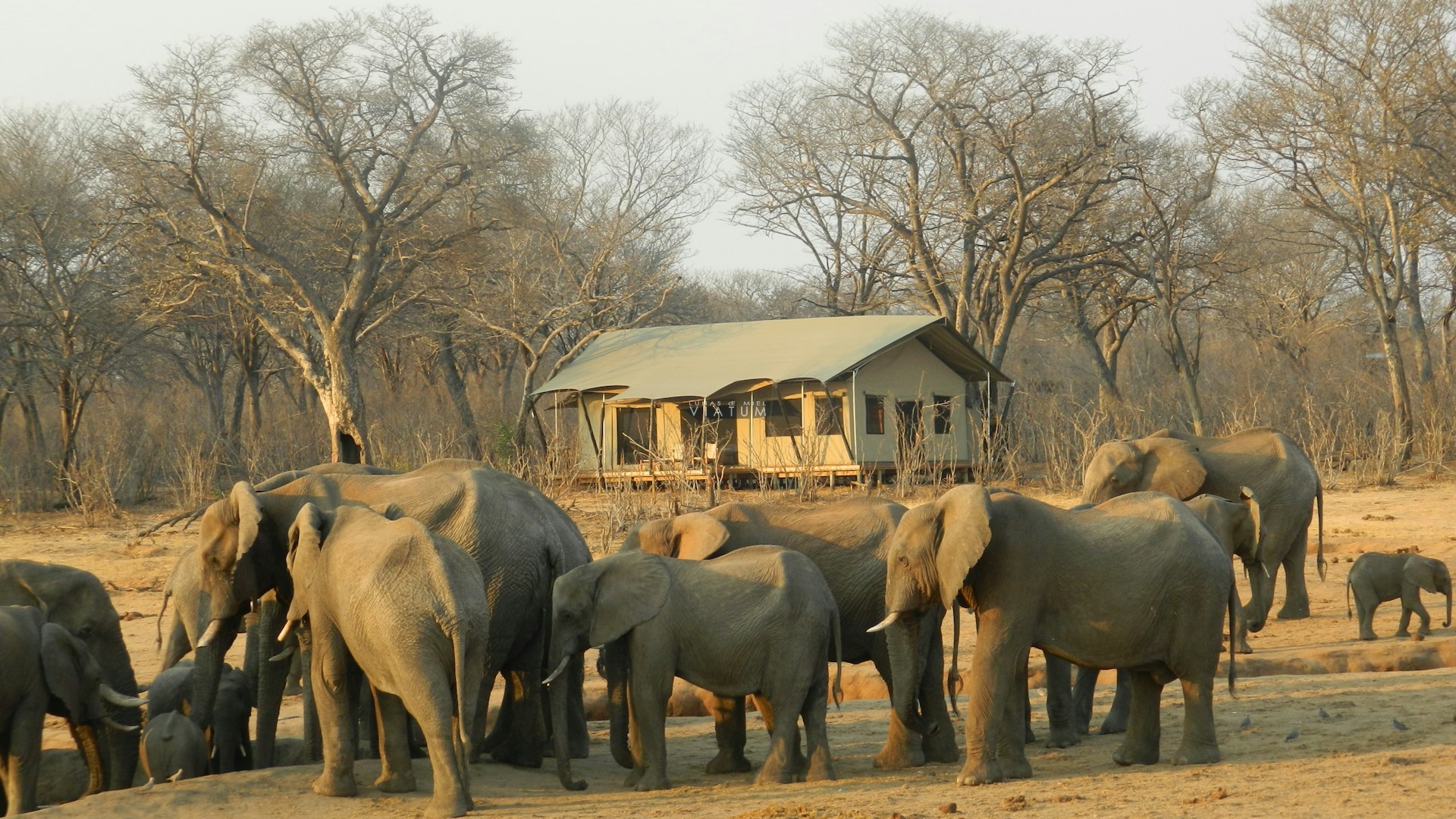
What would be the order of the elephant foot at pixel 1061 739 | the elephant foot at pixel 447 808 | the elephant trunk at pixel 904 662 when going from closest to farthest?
the elephant foot at pixel 447 808 → the elephant trunk at pixel 904 662 → the elephant foot at pixel 1061 739

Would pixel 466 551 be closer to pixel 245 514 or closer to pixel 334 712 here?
pixel 334 712

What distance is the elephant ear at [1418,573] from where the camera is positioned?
1220 cm

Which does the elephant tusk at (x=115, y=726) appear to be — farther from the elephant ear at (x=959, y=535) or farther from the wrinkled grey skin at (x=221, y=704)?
the elephant ear at (x=959, y=535)

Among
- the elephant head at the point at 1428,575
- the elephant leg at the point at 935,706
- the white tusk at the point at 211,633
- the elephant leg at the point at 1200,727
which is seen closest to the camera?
the elephant leg at the point at 1200,727

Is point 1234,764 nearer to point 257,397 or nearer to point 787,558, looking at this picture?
point 787,558

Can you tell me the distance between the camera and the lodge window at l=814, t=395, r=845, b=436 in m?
32.1

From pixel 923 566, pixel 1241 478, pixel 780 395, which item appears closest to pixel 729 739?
pixel 923 566

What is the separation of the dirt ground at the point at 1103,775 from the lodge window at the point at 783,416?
2121 cm

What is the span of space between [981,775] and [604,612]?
2137mm

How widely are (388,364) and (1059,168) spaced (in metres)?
22.0

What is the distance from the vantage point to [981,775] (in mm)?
7645

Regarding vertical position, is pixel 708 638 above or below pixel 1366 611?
above

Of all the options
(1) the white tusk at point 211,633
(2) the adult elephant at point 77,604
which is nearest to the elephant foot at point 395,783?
(1) the white tusk at point 211,633

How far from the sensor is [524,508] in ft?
29.6
